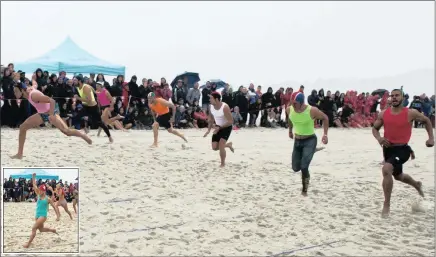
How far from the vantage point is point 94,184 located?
306 inches

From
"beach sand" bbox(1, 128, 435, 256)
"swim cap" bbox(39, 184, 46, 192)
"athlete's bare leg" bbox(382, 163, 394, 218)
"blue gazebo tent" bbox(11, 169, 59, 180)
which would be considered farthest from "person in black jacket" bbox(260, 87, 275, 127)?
"swim cap" bbox(39, 184, 46, 192)

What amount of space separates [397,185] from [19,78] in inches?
392

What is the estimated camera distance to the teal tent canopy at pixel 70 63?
20.4m

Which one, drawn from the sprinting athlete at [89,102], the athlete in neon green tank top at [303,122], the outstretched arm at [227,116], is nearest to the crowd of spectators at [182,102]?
the sprinting athlete at [89,102]

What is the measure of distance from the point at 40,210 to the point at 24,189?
0.30 metres

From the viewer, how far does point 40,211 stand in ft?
17.4

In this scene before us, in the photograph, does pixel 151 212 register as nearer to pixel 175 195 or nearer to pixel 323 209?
pixel 175 195

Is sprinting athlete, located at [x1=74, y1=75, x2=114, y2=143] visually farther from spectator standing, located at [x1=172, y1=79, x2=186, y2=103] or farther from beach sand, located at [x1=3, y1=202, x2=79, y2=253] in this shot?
beach sand, located at [x1=3, y1=202, x2=79, y2=253]

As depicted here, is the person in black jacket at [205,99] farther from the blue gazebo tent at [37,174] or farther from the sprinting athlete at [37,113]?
the blue gazebo tent at [37,174]

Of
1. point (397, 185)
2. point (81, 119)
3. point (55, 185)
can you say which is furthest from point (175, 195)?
point (81, 119)

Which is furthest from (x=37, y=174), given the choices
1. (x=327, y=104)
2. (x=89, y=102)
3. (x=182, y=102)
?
(x=327, y=104)

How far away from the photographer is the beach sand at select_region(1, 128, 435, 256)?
18.8 ft

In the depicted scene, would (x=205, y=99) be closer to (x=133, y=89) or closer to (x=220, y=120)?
(x=133, y=89)

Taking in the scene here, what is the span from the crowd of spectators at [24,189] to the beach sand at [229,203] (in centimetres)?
35
